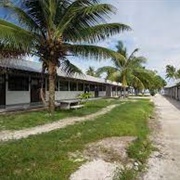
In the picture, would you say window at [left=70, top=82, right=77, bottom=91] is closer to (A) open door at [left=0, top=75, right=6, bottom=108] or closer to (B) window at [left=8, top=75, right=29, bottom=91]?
(B) window at [left=8, top=75, right=29, bottom=91]

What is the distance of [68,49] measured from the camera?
1736 centimetres

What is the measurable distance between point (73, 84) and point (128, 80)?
8.84 m

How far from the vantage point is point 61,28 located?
659 inches

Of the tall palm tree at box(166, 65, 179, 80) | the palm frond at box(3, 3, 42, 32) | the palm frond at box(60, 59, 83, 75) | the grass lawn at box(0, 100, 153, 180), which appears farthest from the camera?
the tall palm tree at box(166, 65, 179, 80)

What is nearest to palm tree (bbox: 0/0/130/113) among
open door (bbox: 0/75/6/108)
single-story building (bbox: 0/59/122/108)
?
single-story building (bbox: 0/59/122/108)

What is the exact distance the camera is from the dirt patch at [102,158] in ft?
23.9

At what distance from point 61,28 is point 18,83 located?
7733 millimetres

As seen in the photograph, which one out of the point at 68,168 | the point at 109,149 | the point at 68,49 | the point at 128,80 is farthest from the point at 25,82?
the point at 128,80

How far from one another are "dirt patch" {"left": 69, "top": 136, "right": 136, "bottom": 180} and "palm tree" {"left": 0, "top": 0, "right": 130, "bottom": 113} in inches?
268

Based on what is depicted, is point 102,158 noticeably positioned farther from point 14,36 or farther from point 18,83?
point 18,83

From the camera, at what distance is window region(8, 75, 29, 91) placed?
877 inches

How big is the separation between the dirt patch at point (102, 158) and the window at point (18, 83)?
12370mm

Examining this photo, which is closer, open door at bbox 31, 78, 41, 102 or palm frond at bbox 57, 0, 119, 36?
palm frond at bbox 57, 0, 119, 36

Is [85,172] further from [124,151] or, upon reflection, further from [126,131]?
[126,131]
